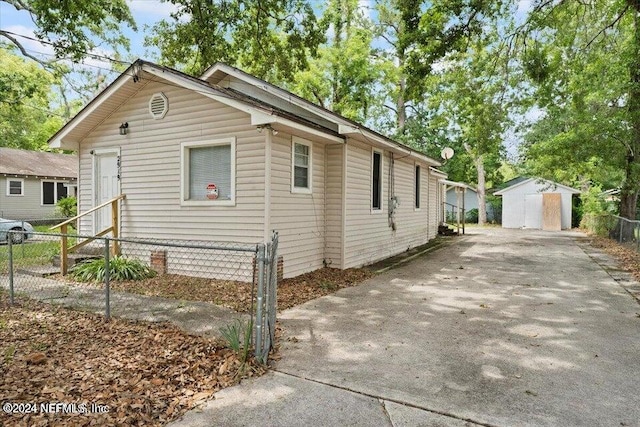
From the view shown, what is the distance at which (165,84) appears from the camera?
8086 millimetres

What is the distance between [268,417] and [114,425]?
1.03m

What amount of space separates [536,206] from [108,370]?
2665 cm

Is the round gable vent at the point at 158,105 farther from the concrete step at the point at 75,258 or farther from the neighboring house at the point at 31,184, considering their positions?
the neighboring house at the point at 31,184

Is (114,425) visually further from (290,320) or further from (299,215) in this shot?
(299,215)

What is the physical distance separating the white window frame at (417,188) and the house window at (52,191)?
2108cm

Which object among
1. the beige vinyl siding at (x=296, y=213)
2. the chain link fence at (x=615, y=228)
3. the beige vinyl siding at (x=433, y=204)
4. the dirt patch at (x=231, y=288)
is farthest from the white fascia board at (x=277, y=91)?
the chain link fence at (x=615, y=228)

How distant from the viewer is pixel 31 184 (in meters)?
22.2

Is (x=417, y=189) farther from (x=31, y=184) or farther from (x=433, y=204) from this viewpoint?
(x=31, y=184)

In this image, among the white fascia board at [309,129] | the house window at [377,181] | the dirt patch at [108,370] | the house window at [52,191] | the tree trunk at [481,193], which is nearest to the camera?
the dirt patch at [108,370]

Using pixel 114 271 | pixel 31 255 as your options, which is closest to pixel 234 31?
pixel 114 271

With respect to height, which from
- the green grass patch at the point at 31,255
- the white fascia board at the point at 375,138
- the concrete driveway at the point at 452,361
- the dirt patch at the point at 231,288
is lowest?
the concrete driveway at the point at 452,361

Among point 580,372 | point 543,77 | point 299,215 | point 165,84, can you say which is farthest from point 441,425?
point 543,77

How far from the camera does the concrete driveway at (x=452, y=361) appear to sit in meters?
2.89

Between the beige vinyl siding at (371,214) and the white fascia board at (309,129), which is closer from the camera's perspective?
the white fascia board at (309,129)
